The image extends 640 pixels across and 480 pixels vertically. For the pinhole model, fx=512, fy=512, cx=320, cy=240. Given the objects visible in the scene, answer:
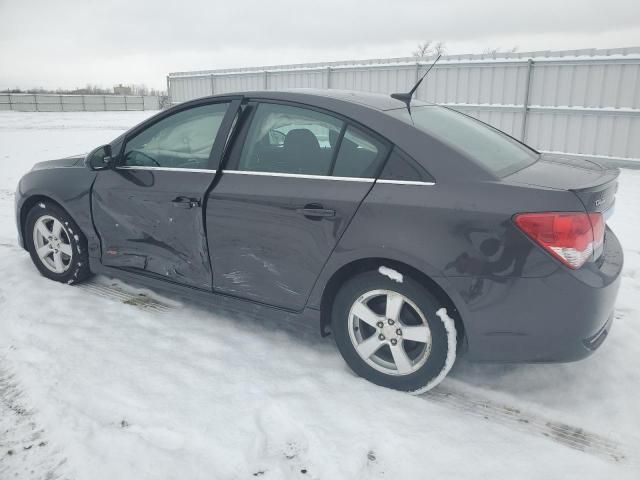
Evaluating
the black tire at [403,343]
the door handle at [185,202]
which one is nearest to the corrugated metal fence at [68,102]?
the door handle at [185,202]

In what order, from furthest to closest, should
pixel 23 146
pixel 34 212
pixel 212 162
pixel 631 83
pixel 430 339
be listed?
pixel 23 146
pixel 631 83
pixel 34 212
pixel 212 162
pixel 430 339

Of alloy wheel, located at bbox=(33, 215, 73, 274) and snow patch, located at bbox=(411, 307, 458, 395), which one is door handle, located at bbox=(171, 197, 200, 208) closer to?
alloy wheel, located at bbox=(33, 215, 73, 274)

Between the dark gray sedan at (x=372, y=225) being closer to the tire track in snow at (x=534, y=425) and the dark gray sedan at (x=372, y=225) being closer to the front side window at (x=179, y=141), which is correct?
the front side window at (x=179, y=141)

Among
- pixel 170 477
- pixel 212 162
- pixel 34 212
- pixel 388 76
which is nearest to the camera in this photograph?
pixel 170 477

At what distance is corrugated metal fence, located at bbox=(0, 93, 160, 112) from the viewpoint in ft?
144

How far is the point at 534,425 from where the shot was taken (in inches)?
98.0

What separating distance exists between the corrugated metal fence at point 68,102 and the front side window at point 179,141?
148 ft

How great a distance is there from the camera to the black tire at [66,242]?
12.7 ft

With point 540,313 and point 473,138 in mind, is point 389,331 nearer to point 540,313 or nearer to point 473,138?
point 540,313

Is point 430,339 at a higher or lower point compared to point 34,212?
lower

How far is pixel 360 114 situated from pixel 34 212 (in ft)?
9.37

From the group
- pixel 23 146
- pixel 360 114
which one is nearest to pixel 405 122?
pixel 360 114

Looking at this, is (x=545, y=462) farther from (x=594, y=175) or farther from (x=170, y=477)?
(x=170, y=477)

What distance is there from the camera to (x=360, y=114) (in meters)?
2.72
